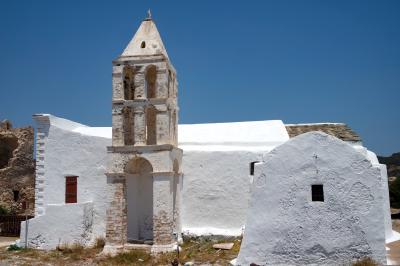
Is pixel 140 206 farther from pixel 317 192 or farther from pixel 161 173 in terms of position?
pixel 317 192

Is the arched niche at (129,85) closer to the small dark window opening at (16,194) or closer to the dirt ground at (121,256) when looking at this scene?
the dirt ground at (121,256)

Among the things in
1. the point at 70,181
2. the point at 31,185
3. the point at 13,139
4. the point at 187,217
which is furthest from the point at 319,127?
the point at 13,139

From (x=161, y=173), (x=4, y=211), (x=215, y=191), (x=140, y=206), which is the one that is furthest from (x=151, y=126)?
(x=4, y=211)

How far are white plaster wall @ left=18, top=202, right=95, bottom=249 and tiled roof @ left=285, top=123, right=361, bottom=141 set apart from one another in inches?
360

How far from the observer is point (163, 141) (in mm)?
15305

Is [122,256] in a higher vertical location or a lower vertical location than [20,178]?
lower

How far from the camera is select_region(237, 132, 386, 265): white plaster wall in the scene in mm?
10789

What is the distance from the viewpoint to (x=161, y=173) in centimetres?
1509

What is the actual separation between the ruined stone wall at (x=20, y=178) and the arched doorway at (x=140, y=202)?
997cm

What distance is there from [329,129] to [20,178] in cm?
1698

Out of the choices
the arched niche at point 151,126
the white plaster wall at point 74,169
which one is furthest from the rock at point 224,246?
the arched niche at point 151,126

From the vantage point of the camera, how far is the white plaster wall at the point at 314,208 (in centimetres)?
1079

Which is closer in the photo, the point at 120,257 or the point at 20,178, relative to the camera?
the point at 120,257

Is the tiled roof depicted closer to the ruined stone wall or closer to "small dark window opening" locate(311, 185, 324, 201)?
"small dark window opening" locate(311, 185, 324, 201)
